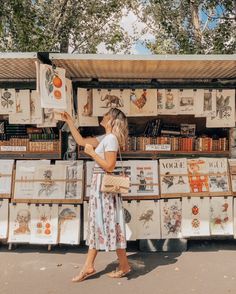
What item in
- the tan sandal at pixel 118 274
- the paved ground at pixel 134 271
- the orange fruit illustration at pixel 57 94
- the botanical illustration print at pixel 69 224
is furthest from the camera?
the botanical illustration print at pixel 69 224

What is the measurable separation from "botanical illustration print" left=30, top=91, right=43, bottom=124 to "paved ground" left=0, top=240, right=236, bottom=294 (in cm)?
188

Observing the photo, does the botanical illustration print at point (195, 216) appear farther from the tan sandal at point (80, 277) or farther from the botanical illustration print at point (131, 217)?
the tan sandal at point (80, 277)

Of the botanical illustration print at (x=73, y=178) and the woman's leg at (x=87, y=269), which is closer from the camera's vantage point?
the woman's leg at (x=87, y=269)

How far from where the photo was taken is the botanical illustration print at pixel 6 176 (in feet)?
18.8

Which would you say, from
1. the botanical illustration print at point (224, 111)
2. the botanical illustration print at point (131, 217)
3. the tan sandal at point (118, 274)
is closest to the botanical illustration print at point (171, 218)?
the botanical illustration print at point (131, 217)

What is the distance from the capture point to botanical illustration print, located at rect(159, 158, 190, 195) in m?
5.73

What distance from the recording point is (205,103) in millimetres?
5840

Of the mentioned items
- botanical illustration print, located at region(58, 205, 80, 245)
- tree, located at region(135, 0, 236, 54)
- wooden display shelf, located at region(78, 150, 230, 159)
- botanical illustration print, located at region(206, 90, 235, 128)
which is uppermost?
tree, located at region(135, 0, 236, 54)

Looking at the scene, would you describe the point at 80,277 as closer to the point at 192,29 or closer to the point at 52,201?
the point at 52,201

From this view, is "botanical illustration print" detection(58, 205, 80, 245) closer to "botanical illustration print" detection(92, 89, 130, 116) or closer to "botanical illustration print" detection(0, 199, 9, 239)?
"botanical illustration print" detection(0, 199, 9, 239)

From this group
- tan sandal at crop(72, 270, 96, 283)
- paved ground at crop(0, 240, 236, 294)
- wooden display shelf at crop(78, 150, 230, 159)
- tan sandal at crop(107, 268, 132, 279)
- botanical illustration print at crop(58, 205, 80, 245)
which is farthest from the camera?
wooden display shelf at crop(78, 150, 230, 159)

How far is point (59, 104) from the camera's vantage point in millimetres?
4891

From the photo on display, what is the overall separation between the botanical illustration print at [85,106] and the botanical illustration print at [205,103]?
154 cm

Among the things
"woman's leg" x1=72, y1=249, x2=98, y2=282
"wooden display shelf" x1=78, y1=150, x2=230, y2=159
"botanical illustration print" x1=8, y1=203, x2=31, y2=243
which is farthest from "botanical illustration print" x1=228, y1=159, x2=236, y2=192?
"botanical illustration print" x1=8, y1=203, x2=31, y2=243
